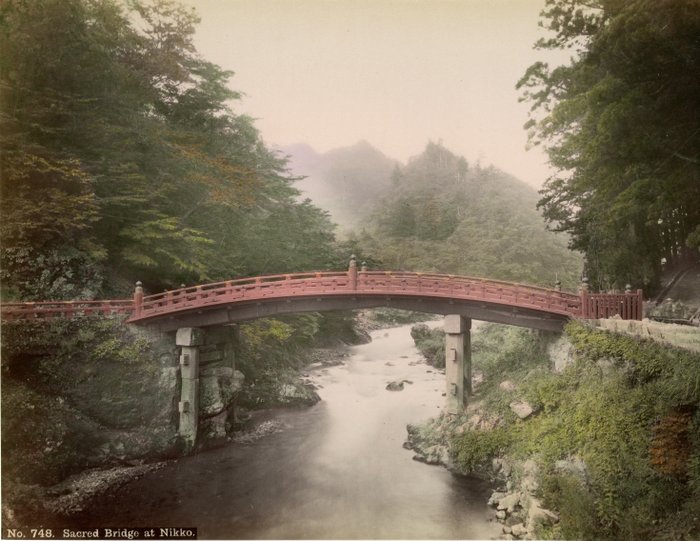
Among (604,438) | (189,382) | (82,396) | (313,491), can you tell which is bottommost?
(313,491)

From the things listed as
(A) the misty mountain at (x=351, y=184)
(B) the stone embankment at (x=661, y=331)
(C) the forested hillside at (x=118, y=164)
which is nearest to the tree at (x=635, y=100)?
(B) the stone embankment at (x=661, y=331)

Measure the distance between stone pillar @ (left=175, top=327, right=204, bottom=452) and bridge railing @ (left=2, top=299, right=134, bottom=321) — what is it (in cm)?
229

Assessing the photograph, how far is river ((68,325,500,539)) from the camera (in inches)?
477

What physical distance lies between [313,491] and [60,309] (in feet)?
34.3

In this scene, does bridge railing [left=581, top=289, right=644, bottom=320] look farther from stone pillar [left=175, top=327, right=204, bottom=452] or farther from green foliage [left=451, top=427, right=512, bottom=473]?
stone pillar [left=175, top=327, right=204, bottom=452]

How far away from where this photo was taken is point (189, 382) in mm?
16938

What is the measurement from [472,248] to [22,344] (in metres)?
39.5

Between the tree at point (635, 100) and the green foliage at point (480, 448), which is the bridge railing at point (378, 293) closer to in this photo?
the tree at point (635, 100)

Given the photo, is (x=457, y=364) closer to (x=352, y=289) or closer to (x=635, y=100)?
(x=352, y=289)

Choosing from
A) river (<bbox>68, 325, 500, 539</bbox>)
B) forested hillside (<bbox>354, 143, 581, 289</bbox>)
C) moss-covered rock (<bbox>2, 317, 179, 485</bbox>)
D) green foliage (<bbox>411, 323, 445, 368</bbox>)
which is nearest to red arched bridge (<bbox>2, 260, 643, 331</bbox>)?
moss-covered rock (<bbox>2, 317, 179, 485</bbox>)

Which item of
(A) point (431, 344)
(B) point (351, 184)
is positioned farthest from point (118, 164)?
(B) point (351, 184)

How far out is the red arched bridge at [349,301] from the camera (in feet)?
51.5

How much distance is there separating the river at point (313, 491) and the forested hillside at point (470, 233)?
55.6 ft

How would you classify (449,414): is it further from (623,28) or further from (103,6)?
(103,6)
